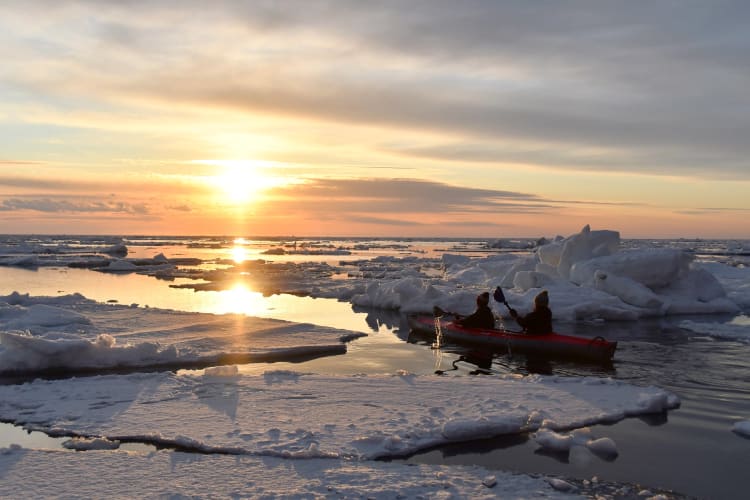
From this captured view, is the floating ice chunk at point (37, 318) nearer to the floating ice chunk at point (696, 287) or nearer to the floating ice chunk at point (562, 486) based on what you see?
the floating ice chunk at point (562, 486)

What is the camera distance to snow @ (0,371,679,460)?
285 inches

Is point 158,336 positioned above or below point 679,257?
below

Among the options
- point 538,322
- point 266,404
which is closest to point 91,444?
point 266,404

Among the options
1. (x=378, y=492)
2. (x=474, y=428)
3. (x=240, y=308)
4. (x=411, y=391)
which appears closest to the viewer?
(x=378, y=492)

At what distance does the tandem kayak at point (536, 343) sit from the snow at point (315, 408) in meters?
2.28

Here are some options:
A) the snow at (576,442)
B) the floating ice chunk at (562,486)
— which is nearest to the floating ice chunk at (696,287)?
the snow at (576,442)

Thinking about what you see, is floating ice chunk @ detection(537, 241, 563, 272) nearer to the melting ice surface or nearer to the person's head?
the melting ice surface

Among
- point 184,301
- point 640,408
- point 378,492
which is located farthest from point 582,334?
point 184,301

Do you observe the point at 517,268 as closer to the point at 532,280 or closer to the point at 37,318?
the point at 532,280

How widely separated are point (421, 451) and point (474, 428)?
869 millimetres

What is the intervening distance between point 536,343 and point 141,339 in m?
8.78

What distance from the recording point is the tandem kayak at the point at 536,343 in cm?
1258

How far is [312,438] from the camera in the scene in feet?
23.7

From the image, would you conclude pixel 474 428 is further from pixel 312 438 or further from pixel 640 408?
pixel 640 408
